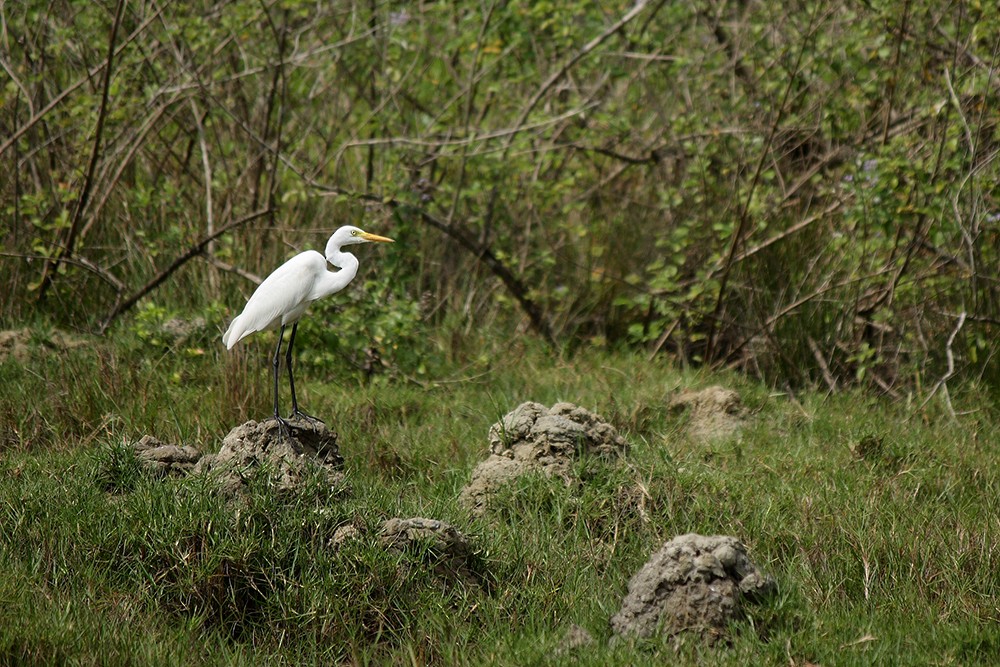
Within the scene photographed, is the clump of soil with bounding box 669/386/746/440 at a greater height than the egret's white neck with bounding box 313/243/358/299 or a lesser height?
lesser

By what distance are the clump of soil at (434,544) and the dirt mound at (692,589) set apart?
24.0 inches

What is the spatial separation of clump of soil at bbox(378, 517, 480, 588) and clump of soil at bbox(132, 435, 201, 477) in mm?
932

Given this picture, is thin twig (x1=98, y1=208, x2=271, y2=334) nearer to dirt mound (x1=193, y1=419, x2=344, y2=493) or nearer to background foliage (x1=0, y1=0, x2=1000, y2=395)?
background foliage (x1=0, y1=0, x2=1000, y2=395)

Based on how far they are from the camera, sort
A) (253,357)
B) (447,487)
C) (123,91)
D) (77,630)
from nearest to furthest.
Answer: (77,630)
(447,487)
(253,357)
(123,91)

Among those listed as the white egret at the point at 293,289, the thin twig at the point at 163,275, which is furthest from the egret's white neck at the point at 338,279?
the thin twig at the point at 163,275

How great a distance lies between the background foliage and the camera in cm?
679

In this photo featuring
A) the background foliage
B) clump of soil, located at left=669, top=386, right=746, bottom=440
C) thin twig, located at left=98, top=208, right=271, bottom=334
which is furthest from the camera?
the background foliage

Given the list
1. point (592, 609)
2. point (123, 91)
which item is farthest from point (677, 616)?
point (123, 91)

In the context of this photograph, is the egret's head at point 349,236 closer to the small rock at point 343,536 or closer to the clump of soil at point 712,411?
the small rock at point 343,536

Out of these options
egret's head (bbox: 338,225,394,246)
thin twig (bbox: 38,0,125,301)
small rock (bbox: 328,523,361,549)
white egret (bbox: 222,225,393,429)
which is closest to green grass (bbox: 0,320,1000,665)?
small rock (bbox: 328,523,361,549)

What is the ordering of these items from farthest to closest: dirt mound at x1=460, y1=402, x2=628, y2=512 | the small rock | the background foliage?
the background foliage, dirt mound at x1=460, y1=402, x2=628, y2=512, the small rock

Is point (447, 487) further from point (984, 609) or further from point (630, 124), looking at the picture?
point (630, 124)

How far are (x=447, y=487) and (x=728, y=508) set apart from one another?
48.5 inches

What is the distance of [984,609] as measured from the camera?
401 centimetres
